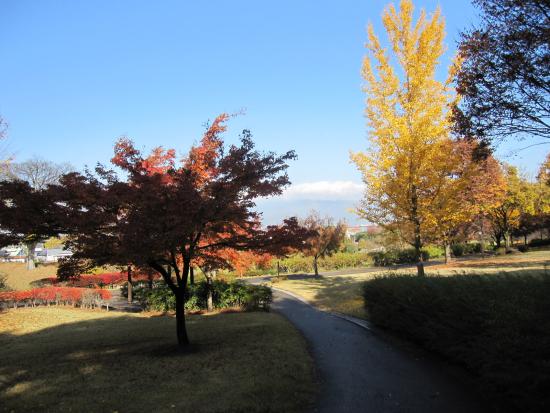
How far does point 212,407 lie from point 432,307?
4299 millimetres

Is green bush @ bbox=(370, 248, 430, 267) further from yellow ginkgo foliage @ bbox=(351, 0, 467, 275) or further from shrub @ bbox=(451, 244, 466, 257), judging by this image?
yellow ginkgo foliage @ bbox=(351, 0, 467, 275)

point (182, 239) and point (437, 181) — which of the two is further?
point (437, 181)

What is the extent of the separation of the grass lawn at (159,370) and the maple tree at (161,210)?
59.2 inches

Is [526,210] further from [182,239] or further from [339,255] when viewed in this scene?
[182,239]

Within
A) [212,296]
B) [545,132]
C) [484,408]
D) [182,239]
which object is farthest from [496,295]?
[212,296]

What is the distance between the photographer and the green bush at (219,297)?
1678cm

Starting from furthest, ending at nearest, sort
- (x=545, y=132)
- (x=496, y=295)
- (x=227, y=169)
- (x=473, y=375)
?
(x=227, y=169)
(x=545, y=132)
(x=473, y=375)
(x=496, y=295)

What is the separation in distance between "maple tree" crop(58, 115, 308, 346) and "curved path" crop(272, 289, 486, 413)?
2746mm

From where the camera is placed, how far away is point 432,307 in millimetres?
7363

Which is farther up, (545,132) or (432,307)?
(545,132)

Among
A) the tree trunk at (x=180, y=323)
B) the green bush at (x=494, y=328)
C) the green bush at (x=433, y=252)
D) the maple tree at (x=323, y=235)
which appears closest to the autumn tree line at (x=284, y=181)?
the tree trunk at (x=180, y=323)

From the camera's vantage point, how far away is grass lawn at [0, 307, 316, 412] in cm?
566

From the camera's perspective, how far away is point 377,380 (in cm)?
662

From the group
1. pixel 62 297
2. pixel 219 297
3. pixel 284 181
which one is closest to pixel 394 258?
pixel 219 297
